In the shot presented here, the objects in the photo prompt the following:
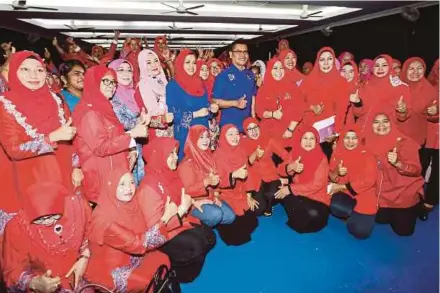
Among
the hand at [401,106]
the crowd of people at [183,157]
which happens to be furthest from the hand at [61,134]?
the hand at [401,106]

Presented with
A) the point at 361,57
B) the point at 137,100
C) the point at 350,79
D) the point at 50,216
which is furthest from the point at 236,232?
the point at 361,57

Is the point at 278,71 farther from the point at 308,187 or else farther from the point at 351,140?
the point at 308,187

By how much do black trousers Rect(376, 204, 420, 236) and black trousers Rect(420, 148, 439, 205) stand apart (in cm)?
22

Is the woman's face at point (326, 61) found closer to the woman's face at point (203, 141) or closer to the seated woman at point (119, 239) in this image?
the woman's face at point (203, 141)

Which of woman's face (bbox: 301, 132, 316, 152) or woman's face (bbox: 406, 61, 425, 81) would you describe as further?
woman's face (bbox: 406, 61, 425, 81)

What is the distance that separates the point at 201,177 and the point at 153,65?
108 cm

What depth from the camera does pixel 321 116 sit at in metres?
3.99

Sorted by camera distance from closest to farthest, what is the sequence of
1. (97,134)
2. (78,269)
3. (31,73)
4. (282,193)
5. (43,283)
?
(43,283) → (78,269) → (31,73) → (97,134) → (282,193)

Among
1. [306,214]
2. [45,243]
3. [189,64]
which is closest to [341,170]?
[306,214]

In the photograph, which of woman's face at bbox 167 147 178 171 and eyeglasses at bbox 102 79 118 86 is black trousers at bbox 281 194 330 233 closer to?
woman's face at bbox 167 147 178 171

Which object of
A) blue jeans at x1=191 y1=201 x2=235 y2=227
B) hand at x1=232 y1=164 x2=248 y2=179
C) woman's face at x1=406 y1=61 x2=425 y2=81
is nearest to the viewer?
blue jeans at x1=191 y1=201 x2=235 y2=227

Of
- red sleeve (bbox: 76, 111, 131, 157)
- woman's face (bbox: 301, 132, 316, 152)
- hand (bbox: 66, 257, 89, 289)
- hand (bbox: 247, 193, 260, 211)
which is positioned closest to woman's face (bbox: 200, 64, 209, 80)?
woman's face (bbox: 301, 132, 316, 152)

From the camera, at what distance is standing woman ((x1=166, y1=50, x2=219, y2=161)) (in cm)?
343

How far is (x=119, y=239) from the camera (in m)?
2.28
